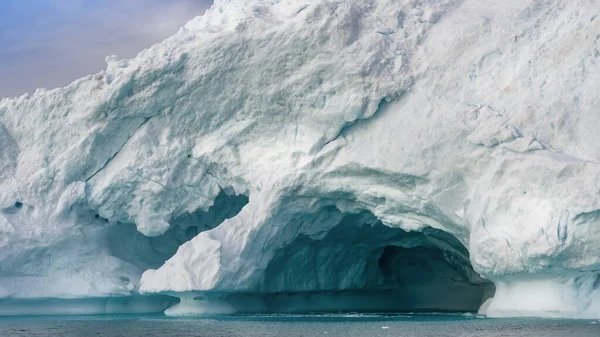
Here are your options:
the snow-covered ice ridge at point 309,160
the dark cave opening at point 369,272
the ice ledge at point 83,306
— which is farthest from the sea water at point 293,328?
the dark cave opening at point 369,272

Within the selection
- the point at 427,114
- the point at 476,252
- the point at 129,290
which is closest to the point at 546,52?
the point at 427,114

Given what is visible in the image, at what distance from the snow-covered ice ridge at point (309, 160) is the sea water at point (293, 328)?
882 mm

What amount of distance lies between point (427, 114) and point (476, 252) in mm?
3067

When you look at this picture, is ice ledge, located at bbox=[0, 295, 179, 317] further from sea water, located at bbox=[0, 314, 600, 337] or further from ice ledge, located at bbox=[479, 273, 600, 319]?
ice ledge, located at bbox=[479, 273, 600, 319]

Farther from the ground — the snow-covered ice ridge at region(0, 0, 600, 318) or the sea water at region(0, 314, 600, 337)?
the snow-covered ice ridge at region(0, 0, 600, 318)

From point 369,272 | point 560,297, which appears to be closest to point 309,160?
point 560,297

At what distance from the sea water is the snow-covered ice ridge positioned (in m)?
0.88

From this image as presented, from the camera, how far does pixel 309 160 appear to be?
18.6m

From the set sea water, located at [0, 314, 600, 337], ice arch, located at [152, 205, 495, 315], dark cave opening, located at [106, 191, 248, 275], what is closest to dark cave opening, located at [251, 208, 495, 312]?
ice arch, located at [152, 205, 495, 315]

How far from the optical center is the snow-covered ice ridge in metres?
16.4

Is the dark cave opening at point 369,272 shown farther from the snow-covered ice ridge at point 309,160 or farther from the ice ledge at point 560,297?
the ice ledge at point 560,297

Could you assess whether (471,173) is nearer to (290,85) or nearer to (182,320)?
(290,85)

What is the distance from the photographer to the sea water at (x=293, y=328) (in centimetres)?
1406

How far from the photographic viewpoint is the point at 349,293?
2477 cm
